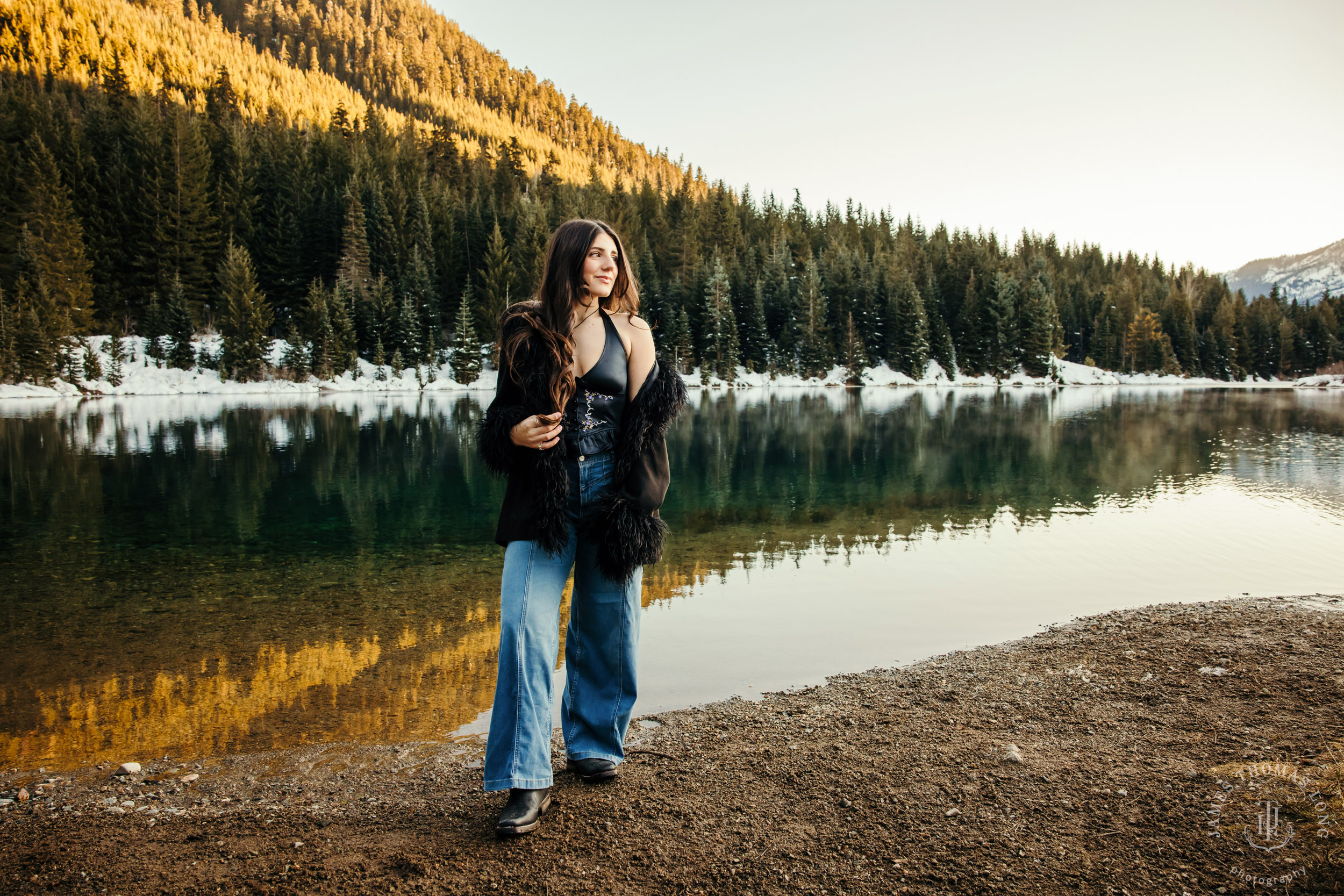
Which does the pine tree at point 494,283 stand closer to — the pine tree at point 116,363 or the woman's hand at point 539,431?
the pine tree at point 116,363

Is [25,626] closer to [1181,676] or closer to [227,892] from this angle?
[227,892]

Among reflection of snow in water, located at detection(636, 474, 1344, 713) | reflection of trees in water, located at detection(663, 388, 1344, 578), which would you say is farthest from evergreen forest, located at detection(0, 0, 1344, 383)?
reflection of snow in water, located at detection(636, 474, 1344, 713)

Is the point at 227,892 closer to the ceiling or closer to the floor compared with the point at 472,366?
closer to the floor

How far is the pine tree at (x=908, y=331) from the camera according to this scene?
86.2 metres

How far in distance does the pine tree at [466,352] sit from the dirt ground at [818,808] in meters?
68.7

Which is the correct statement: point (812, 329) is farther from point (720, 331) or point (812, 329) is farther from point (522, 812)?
point (522, 812)

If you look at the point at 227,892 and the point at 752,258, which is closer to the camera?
the point at 227,892

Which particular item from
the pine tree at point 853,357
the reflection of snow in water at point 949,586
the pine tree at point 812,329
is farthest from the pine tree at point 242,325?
the reflection of snow in water at point 949,586

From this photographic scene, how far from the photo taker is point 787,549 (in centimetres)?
1121

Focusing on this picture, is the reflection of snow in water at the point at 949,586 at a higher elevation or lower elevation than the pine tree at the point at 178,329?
lower

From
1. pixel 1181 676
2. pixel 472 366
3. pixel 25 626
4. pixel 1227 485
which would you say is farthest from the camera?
pixel 472 366

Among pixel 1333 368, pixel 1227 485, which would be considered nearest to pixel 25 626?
pixel 1227 485

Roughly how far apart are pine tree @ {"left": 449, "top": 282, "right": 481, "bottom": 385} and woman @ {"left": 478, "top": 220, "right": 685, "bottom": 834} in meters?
69.0

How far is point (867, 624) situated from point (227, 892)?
5932mm
